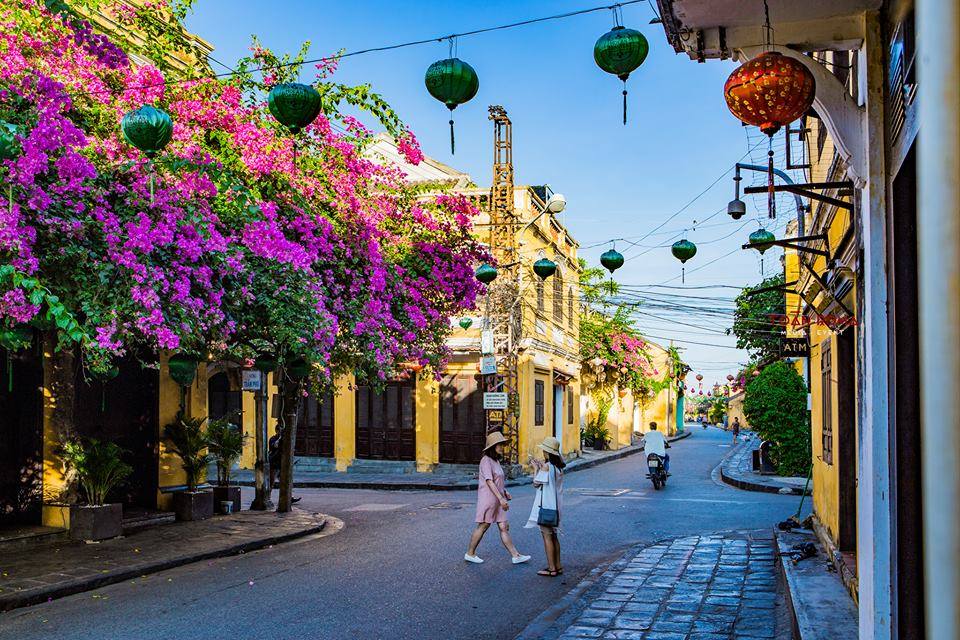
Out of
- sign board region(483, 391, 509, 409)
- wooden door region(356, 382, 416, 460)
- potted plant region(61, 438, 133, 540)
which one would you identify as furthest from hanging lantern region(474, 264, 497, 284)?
wooden door region(356, 382, 416, 460)

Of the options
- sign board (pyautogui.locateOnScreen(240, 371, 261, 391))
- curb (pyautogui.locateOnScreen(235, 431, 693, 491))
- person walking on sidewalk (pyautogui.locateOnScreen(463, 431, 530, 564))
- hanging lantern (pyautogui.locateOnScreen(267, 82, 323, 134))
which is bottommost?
curb (pyautogui.locateOnScreen(235, 431, 693, 491))

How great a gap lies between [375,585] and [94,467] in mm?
4753

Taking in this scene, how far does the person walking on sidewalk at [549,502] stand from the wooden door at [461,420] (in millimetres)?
14837

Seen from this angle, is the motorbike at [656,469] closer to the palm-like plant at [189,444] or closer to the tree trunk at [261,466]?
the tree trunk at [261,466]

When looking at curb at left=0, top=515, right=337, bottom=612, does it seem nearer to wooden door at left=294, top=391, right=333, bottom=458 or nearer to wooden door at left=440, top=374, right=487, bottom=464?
wooden door at left=440, top=374, right=487, bottom=464

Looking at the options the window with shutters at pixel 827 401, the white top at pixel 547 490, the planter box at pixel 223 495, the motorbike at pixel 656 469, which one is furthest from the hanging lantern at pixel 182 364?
the motorbike at pixel 656 469

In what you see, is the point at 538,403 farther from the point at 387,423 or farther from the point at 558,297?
the point at 558,297

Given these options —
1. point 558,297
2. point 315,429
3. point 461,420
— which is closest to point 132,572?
point 461,420

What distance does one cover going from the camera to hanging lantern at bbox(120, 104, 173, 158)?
7.56 metres

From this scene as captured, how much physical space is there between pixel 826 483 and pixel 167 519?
9857 millimetres

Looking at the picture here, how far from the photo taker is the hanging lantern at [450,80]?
7598 millimetres

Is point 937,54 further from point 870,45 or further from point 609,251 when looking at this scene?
point 609,251

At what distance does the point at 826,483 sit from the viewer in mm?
9766

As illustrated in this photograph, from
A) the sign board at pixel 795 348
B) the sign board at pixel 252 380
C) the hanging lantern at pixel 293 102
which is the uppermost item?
the hanging lantern at pixel 293 102
